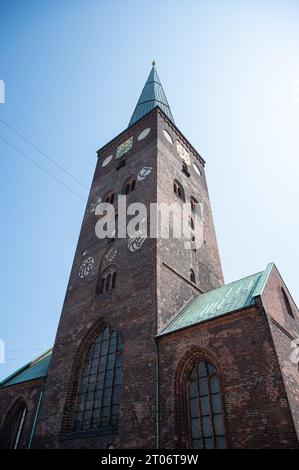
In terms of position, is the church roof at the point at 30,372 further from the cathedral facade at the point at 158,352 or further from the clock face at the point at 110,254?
the clock face at the point at 110,254

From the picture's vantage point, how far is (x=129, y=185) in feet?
66.9

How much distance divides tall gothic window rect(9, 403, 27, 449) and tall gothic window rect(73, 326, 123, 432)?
375 centimetres

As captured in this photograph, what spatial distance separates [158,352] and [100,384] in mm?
3220

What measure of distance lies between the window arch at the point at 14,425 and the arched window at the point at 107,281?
6.51 m

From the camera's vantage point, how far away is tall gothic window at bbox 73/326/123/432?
1191cm

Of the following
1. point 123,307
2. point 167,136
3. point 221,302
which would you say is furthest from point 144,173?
point 221,302

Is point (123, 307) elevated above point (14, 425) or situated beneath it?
elevated above

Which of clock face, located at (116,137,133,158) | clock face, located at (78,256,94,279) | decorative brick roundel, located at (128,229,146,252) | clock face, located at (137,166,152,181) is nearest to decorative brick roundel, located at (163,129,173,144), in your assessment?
clock face, located at (116,137,133,158)

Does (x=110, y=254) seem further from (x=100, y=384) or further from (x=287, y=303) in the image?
(x=287, y=303)
